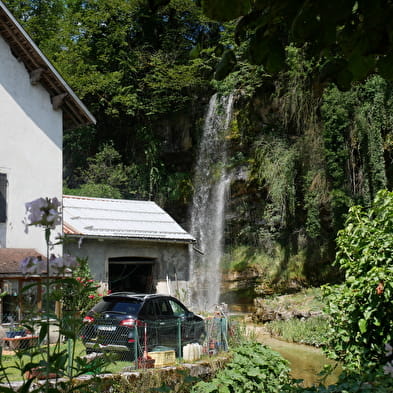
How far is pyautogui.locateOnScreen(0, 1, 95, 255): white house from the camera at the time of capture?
15273 millimetres

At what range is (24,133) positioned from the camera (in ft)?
52.4

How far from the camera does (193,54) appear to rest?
2.81 m

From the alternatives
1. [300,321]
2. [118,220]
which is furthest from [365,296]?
[118,220]

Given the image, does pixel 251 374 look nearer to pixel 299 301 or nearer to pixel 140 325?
pixel 140 325

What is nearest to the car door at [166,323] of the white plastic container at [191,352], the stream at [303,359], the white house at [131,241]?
the white plastic container at [191,352]

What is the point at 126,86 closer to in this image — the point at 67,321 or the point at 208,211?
the point at 208,211

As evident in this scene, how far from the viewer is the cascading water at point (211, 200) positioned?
2811 cm

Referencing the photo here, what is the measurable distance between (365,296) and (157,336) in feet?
22.8

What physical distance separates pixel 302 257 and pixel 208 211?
6355 mm

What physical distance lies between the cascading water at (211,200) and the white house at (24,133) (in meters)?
12.8

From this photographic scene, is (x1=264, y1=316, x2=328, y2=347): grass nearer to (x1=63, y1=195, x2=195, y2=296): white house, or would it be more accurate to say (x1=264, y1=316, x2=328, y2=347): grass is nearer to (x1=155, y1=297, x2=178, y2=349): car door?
(x1=63, y1=195, x2=195, y2=296): white house

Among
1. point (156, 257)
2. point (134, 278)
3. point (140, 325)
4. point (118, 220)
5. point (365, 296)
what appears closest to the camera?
point (365, 296)

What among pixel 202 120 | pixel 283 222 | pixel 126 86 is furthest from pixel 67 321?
pixel 126 86

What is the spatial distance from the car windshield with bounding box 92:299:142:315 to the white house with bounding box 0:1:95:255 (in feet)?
12.4
